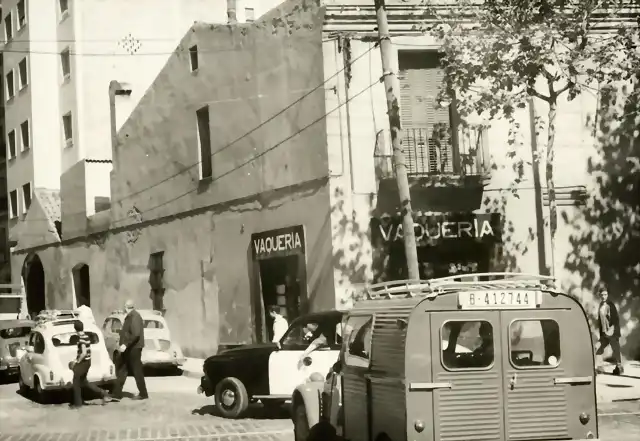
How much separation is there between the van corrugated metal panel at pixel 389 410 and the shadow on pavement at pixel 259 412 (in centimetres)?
566

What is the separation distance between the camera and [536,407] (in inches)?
314

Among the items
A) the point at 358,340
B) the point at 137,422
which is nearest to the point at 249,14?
the point at 137,422

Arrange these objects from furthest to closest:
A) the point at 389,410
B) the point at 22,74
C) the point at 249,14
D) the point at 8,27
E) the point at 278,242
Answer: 1. the point at 8,27
2. the point at 22,74
3. the point at 249,14
4. the point at 278,242
5. the point at 389,410

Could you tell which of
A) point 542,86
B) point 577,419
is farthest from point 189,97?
point 577,419

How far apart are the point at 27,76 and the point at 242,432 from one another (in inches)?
1297

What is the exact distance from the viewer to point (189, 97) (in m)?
25.9

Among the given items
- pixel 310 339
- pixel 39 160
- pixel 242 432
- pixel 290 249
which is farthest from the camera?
pixel 39 160

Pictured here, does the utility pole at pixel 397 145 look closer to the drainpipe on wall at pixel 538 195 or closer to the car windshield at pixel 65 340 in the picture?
the drainpipe on wall at pixel 538 195

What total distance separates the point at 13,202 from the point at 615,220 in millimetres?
31600

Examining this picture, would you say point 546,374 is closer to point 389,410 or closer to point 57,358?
point 389,410

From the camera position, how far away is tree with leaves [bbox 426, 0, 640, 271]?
17.9m

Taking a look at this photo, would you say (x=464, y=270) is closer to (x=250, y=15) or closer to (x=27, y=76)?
(x=250, y=15)

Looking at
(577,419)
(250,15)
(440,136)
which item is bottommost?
(577,419)

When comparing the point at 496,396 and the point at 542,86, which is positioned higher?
the point at 542,86
